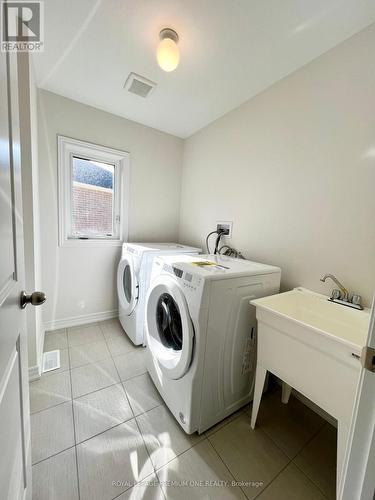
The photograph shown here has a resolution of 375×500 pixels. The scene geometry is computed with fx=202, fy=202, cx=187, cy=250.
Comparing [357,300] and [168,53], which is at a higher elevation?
[168,53]

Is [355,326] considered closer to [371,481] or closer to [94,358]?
[371,481]

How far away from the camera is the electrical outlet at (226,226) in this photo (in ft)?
6.59

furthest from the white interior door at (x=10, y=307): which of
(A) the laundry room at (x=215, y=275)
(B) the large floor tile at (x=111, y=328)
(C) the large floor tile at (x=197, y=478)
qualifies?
(B) the large floor tile at (x=111, y=328)

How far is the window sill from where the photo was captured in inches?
83.0

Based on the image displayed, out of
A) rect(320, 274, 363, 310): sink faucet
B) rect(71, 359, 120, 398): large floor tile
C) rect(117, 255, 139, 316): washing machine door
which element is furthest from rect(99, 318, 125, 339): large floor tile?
rect(320, 274, 363, 310): sink faucet

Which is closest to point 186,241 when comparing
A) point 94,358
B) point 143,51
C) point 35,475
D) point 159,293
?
point 159,293

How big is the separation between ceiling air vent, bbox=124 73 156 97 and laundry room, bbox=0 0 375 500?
0.6 inches

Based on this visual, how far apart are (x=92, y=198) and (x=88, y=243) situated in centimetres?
50

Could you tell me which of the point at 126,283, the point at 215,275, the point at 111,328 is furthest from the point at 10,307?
the point at 111,328

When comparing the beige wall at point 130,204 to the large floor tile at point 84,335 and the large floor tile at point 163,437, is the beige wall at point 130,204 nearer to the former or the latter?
the large floor tile at point 84,335

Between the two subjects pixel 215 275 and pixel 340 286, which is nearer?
pixel 215 275

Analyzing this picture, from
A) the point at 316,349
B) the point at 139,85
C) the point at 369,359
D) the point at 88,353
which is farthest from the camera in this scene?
the point at 88,353

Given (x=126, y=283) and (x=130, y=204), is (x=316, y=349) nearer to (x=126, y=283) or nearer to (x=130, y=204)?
(x=126, y=283)

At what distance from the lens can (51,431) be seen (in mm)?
1162
